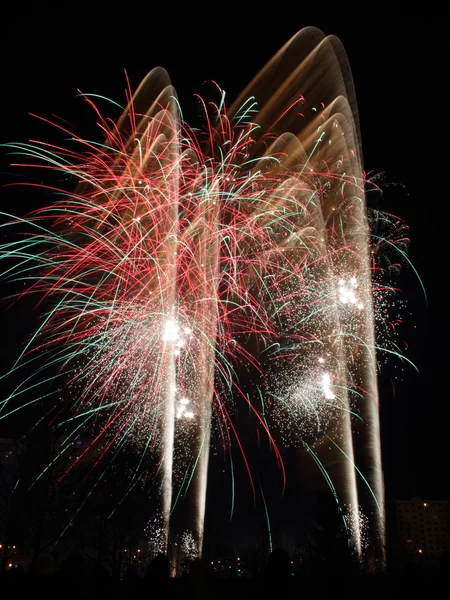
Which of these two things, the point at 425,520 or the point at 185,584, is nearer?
the point at 185,584

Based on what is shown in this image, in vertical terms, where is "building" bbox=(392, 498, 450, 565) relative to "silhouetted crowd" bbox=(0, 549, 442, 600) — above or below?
above

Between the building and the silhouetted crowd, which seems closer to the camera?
the silhouetted crowd

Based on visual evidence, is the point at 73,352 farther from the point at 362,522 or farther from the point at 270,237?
the point at 362,522

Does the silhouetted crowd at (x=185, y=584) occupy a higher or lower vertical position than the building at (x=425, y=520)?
lower

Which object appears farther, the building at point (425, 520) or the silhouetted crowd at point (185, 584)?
the building at point (425, 520)

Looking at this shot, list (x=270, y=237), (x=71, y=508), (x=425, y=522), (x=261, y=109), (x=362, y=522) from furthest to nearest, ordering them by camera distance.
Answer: (x=425, y=522) < (x=362, y=522) < (x=71, y=508) < (x=270, y=237) < (x=261, y=109)

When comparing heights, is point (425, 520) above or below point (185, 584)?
above

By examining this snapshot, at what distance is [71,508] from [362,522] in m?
16.3

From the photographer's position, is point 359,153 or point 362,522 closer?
point 359,153

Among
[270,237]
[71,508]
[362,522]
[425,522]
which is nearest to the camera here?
[270,237]

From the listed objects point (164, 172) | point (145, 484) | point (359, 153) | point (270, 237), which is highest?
point (359, 153)

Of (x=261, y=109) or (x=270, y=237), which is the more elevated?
(x=261, y=109)

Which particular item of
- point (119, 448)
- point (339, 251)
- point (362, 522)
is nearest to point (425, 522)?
point (362, 522)

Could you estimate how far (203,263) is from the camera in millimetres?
19000
